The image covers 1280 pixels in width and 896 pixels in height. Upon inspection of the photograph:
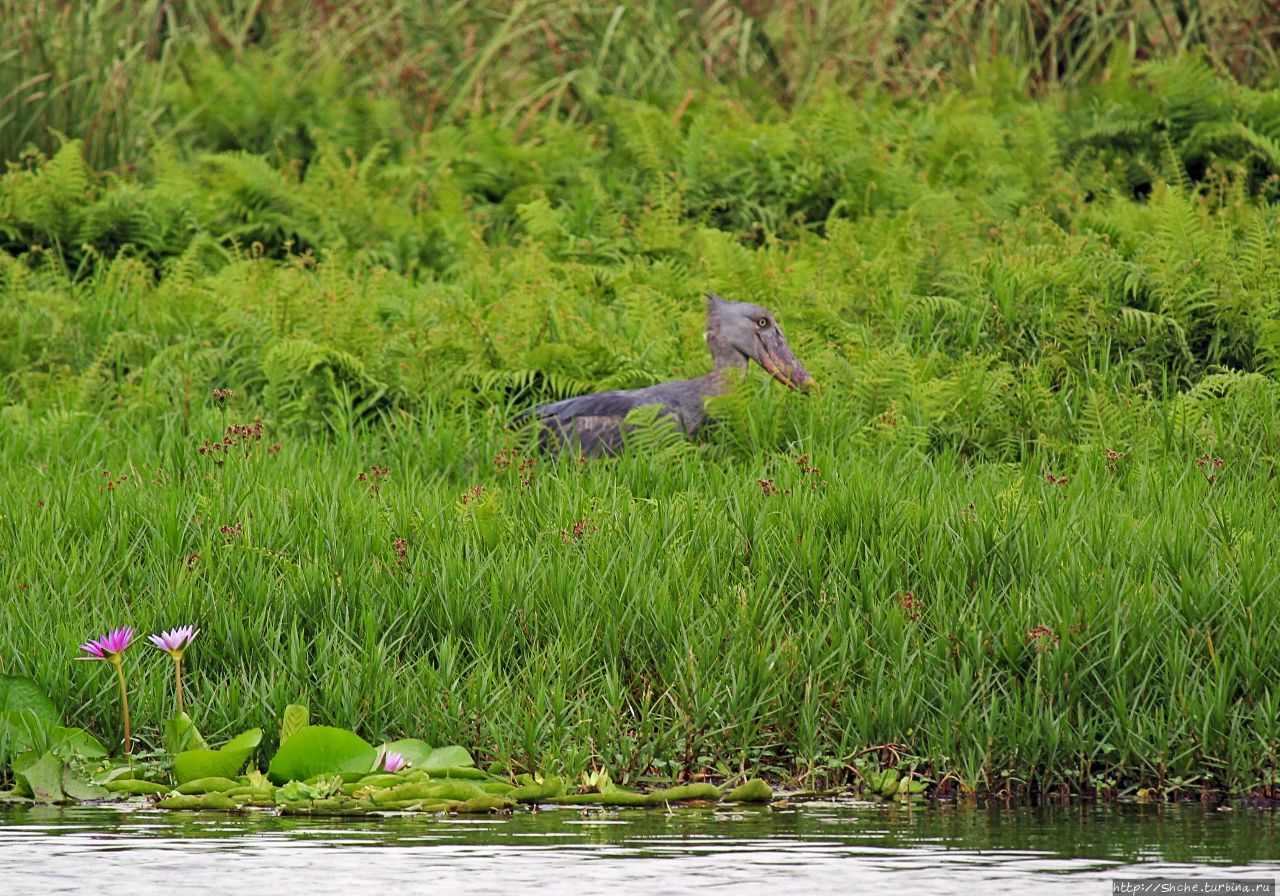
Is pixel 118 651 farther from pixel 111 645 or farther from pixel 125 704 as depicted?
pixel 125 704

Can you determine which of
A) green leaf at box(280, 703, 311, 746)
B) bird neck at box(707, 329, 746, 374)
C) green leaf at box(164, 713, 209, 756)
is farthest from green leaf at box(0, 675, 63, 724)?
bird neck at box(707, 329, 746, 374)

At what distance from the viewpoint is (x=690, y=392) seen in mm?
8023

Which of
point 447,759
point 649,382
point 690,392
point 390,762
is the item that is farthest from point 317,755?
point 649,382

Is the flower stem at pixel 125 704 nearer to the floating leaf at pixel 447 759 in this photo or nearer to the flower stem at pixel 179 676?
the flower stem at pixel 179 676

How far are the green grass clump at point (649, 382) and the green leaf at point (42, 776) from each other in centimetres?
39

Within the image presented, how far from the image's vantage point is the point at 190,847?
4266 mm

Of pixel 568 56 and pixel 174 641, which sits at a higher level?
pixel 568 56

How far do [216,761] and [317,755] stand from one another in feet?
→ 0.88

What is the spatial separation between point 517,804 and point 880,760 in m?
1.01

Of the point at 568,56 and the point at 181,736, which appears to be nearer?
the point at 181,736

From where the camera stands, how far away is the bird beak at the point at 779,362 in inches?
322

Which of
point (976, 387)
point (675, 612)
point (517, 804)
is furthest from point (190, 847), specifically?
point (976, 387)

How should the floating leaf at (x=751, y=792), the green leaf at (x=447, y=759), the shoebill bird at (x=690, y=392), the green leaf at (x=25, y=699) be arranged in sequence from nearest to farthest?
the floating leaf at (x=751, y=792) → the green leaf at (x=447, y=759) → the green leaf at (x=25, y=699) → the shoebill bird at (x=690, y=392)

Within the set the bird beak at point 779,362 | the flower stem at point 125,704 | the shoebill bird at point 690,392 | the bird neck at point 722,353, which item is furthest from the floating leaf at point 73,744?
the bird beak at point 779,362
